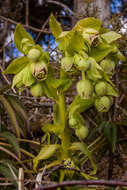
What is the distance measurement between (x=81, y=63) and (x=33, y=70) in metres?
0.13

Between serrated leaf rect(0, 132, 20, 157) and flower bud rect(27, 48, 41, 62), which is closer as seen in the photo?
flower bud rect(27, 48, 41, 62)

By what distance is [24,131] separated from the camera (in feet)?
3.33

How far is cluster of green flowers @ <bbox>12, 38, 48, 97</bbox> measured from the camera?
69 cm

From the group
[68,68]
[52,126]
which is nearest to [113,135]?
[52,126]

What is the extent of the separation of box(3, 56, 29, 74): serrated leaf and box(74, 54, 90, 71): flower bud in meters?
0.15

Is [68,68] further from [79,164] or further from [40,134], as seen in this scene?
[40,134]

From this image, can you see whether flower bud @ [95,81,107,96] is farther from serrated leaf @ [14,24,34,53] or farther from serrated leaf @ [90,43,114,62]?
serrated leaf @ [14,24,34,53]

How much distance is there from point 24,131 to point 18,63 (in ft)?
1.12

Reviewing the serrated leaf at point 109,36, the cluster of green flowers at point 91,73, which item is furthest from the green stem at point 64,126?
the serrated leaf at point 109,36

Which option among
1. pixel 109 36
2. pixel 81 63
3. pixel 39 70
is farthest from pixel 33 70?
pixel 109 36

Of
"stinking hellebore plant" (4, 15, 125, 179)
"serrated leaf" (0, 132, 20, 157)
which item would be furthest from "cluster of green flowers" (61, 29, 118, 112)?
"serrated leaf" (0, 132, 20, 157)

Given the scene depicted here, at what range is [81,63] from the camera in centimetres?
67

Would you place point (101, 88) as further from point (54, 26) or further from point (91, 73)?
point (54, 26)

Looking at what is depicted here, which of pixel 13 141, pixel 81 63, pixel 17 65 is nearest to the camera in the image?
pixel 81 63
